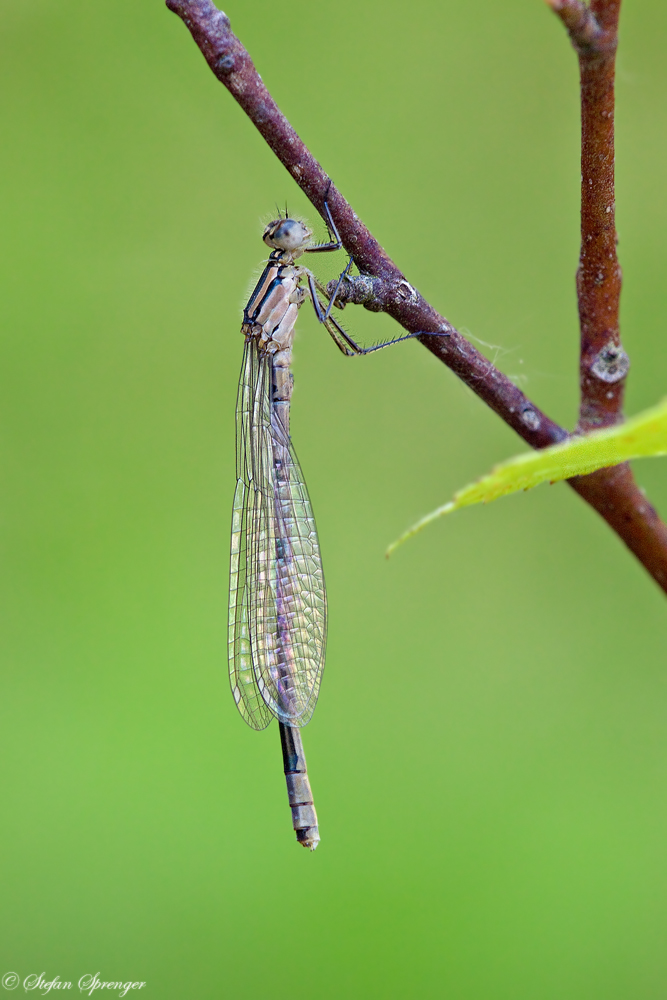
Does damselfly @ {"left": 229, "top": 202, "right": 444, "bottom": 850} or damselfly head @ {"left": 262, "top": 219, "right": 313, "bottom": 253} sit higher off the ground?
damselfly head @ {"left": 262, "top": 219, "right": 313, "bottom": 253}

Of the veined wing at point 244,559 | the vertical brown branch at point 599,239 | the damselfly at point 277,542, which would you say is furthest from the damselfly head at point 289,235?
the vertical brown branch at point 599,239

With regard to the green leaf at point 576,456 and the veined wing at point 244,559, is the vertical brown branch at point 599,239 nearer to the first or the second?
the green leaf at point 576,456

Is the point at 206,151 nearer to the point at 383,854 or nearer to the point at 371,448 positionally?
the point at 371,448

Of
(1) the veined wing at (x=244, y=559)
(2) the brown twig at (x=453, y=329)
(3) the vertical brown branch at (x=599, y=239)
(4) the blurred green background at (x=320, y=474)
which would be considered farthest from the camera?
(4) the blurred green background at (x=320, y=474)

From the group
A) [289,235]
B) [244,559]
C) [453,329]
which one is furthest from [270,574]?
[453,329]

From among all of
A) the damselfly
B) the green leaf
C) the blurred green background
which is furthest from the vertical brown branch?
the blurred green background

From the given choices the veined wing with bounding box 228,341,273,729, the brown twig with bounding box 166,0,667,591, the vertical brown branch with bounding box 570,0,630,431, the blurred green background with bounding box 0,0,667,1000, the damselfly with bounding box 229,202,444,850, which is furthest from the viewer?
the blurred green background with bounding box 0,0,667,1000

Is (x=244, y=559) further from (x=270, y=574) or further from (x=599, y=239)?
(x=599, y=239)

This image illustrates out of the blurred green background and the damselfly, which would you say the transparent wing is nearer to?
the damselfly

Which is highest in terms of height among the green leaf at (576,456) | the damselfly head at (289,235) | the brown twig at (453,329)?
the damselfly head at (289,235)
